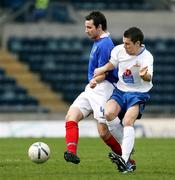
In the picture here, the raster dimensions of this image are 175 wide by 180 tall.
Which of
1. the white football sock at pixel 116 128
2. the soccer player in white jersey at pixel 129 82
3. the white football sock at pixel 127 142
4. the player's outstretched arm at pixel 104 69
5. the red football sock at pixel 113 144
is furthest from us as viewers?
the red football sock at pixel 113 144

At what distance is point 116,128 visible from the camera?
10.5 m

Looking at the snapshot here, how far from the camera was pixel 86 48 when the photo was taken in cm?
2998

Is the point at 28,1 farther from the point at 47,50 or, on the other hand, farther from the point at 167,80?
the point at 167,80

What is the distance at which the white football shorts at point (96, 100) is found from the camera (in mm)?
10461

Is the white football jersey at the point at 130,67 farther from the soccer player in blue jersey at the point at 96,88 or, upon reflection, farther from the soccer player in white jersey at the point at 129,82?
the soccer player in blue jersey at the point at 96,88

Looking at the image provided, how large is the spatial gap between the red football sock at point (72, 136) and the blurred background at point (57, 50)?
55.5 ft

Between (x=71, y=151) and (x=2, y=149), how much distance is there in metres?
5.84

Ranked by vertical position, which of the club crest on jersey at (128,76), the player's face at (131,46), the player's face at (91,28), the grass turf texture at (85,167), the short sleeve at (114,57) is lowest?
the grass turf texture at (85,167)

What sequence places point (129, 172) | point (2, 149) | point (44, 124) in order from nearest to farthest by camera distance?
point (129, 172), point (2, 149), point (44, 124)

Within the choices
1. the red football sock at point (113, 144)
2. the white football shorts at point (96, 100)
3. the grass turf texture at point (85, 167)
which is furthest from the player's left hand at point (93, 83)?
the grass turf texture at point (85, 167)

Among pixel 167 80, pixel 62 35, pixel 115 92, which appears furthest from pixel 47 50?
pixel 115 92

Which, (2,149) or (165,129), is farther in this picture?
(165,129)

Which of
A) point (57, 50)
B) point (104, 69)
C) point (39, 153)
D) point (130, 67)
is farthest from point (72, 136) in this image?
point (57, 50)

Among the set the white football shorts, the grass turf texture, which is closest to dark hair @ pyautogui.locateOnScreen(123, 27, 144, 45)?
the white football shorts
